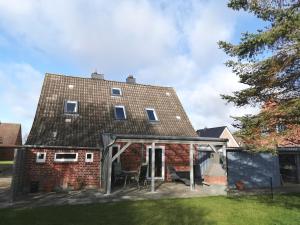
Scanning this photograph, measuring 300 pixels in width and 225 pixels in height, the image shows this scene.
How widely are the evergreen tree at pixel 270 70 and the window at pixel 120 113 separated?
29.7ft

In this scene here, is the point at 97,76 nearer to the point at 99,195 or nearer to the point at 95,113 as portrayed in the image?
the point at 95,113

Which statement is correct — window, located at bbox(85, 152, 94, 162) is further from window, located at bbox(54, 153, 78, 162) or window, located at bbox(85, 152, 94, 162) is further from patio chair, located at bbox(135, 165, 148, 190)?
patio chair, located at bbox(135, 165, 148, 190)

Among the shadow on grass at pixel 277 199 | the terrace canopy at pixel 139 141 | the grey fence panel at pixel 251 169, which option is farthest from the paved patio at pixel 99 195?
the grey fence panel at pixel 251 169

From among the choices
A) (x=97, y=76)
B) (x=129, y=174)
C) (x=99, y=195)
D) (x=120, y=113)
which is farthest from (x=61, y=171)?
(x=97, y=76)

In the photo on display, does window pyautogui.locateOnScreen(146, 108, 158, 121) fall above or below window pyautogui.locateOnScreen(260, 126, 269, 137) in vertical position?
above

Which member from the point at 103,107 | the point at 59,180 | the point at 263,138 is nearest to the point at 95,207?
the point at 59,180

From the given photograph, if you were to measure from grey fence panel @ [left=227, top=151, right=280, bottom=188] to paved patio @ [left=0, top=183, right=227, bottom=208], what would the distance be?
8.52ft

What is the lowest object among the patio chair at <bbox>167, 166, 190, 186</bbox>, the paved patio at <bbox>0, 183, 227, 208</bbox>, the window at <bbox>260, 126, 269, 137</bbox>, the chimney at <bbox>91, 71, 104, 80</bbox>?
the paved patio at <bbox>0, 183, 227, 208</bbox>

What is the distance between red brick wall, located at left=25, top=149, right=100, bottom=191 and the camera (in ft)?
47.3

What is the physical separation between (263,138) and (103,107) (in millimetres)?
11132

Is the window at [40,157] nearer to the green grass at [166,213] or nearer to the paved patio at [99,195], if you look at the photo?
the paved patio at [99,195]

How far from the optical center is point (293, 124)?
32.7 feet

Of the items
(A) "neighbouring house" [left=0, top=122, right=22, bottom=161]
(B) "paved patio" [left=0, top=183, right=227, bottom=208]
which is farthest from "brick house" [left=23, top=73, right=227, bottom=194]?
(A) "neighbouring house" [left=0, top=122, right=22, bottom=161]

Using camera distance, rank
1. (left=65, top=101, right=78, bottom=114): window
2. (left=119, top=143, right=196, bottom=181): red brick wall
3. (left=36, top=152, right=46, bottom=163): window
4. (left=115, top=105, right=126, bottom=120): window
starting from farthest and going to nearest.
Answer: (left=115, top=105, right=126, bottom=120): window < (left=65, top=101, right=78, bottom=114): window < (left=119, top=143, right=196, bottom=181): red brick wall < (left=36, top=152, right=46, bottom=163): window
